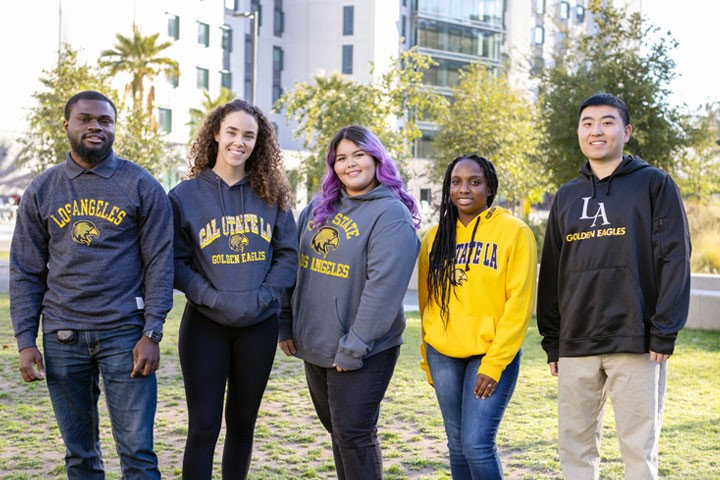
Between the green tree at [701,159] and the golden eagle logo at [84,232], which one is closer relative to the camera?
the golden eagle logo at [84,232]

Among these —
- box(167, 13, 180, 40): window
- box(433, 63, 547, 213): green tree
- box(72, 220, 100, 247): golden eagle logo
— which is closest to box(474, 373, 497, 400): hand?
box(72, 220, 100, 247): golden eagle logo

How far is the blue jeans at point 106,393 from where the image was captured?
13.6 feet

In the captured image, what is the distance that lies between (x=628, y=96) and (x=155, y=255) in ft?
53.9

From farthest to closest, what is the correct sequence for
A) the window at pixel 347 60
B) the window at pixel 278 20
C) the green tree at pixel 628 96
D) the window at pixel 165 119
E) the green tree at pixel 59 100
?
the window at pixel 347 60 → the window at pixel 278 20 → the window at pixel 165 119 → the green tree at pixel 59 100 → the green tree at pixel 628 96

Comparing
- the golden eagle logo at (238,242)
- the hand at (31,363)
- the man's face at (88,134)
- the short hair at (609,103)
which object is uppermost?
the short hair at (609,103)

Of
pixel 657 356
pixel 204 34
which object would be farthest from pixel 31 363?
pixel 204 34

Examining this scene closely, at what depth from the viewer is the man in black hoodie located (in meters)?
4.12

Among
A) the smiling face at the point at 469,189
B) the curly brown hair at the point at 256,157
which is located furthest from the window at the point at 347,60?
the smiling face at the point at 469,189

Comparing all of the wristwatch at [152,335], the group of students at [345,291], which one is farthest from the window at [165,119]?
the wristwatch at [152,335]

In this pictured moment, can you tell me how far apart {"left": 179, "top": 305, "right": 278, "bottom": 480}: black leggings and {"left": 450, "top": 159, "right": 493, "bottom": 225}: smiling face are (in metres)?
1.08

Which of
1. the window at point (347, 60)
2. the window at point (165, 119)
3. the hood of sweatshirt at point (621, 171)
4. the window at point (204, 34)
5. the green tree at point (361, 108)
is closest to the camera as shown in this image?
the hood of sweatshirt at point (621, 171)

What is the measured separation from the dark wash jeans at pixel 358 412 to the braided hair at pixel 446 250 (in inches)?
15.1

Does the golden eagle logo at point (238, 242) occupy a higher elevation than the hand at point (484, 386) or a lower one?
higher

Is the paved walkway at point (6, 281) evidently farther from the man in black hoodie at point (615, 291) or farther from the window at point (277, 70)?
the window at point (277, 70)
